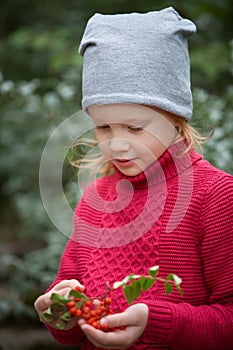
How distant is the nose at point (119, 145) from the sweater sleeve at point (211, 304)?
0.26 metres

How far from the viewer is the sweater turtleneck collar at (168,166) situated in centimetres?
208

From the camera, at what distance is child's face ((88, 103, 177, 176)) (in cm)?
199

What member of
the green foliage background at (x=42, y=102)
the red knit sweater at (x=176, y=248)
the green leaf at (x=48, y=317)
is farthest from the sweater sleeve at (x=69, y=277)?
the green foliage background at (x=42, y=102)

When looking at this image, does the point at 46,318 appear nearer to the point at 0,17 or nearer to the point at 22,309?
the point at 22,309

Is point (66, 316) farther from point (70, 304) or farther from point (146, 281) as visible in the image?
point (146, 281)

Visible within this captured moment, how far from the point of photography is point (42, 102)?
4402mm

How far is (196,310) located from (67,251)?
1.80 ft

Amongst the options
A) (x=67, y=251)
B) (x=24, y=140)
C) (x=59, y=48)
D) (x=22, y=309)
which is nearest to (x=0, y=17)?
(x=59, y=48)

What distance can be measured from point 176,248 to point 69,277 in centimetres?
43

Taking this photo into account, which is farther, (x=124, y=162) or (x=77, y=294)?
(x=124, y=162)

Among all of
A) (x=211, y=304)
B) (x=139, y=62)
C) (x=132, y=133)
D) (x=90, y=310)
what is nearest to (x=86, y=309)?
(x=90, y=310)

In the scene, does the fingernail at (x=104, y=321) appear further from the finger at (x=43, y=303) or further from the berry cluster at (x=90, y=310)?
the finger at (x=43, y=303)

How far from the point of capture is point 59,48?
220 inches

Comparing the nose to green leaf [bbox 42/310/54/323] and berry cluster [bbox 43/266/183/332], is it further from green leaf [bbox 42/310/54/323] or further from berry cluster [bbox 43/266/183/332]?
green leaf [bbox 42/310/54/323]
